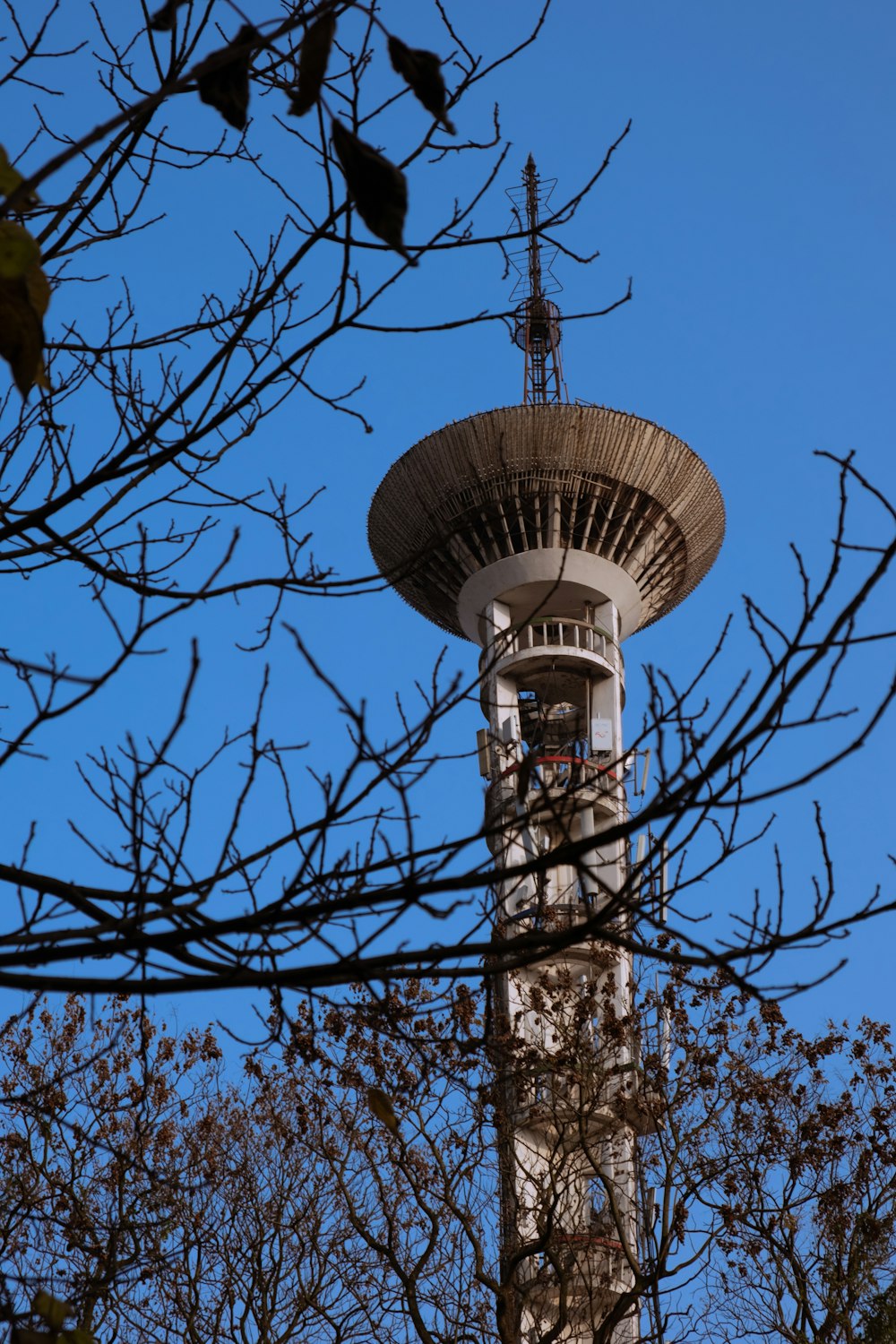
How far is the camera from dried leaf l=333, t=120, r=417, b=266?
2266 mm

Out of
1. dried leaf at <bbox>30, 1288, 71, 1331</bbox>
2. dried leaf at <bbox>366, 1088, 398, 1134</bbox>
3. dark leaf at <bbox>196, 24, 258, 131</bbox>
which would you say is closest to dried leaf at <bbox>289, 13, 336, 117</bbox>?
dark leaf at <bbox>196, 24, 258, 131</bbox>

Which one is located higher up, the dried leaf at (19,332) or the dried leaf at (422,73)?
the dried leaf at (422,73)

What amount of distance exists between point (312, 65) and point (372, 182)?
0.19m

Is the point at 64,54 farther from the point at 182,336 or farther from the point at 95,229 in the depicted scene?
the point at 182,336

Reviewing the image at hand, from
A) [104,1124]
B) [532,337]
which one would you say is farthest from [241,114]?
[532,337]

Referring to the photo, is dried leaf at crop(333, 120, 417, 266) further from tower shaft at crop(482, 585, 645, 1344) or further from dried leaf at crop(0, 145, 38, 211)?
tower shaft at crop(482, 585, 645, 1344)

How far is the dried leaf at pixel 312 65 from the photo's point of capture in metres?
2.13

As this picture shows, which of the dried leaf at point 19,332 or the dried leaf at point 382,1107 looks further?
the dried leaf at point 382,1107

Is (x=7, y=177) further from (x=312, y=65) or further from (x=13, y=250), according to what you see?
(x=312, y=65)

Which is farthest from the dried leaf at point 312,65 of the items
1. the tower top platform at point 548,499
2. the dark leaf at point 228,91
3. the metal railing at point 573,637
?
the metal railing at point 573,637

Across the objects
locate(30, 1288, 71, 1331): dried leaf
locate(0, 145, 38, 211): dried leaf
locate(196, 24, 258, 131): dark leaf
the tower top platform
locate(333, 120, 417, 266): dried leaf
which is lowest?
locate(30, 1288, 71, 1331): dried leaf

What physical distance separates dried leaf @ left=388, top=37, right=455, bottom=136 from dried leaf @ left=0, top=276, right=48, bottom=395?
75 centimetres

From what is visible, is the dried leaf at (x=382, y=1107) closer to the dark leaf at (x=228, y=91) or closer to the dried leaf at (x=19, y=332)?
the dried leaf at (x=19, y=332)

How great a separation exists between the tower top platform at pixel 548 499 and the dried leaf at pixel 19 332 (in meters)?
25.3
